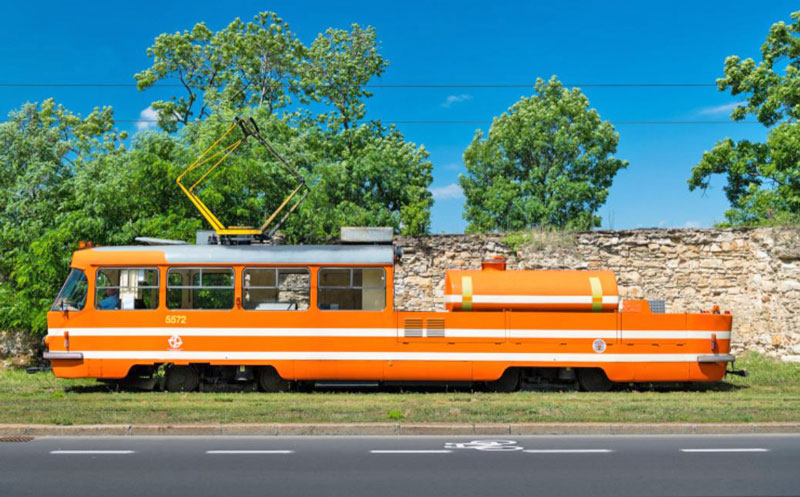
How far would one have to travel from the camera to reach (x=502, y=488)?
23.8ft

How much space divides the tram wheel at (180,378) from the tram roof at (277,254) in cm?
194

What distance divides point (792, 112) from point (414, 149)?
69.4 ft

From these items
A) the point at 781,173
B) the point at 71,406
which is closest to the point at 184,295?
the point at 71,406

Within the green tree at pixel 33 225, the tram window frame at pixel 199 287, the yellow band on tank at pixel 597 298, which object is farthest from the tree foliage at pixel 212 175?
the yellow band on tank at pixel 597 298

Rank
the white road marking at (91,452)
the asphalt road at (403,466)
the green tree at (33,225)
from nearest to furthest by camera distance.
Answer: the asphalt road at (403,466) < the white road marking at (91,452) < the green tree at (33,225)

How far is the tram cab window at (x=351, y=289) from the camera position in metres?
13.8

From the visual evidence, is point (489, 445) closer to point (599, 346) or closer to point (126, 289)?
point (599, 346)

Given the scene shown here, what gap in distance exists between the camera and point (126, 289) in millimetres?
14094

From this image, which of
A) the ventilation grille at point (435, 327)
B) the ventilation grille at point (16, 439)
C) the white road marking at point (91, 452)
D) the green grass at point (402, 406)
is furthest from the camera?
the ventilation grille at point (435, 327)

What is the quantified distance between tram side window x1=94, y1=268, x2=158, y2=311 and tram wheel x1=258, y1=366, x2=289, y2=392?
7.38 feet

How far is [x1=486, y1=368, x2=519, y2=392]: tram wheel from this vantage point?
1408cm

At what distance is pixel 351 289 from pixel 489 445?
16.6ft

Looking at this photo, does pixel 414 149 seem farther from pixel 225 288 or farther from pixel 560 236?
pixel 225 288

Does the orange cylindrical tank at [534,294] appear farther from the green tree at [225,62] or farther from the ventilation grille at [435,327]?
the green tree at [225,62]
